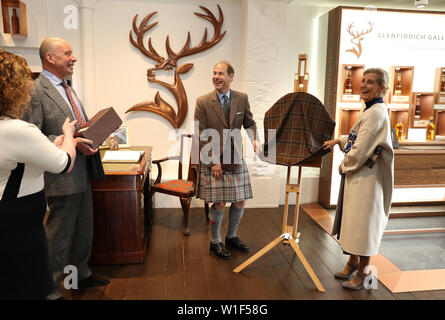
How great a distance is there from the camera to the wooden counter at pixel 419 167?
4043 millimetres

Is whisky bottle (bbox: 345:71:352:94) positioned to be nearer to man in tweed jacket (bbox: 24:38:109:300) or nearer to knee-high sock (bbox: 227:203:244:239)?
knee-high sock (bbox: 227:203:244:239)

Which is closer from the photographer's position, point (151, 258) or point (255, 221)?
point (151, 258)

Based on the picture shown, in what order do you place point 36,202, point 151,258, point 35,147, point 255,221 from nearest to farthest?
point 35,147 < point 36,202 < point 151,258 < point 255,221

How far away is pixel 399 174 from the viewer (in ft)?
13.3

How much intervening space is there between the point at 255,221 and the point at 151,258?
4.49 ft

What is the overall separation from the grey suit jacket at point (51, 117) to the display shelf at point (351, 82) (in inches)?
123

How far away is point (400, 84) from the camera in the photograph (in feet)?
14.2

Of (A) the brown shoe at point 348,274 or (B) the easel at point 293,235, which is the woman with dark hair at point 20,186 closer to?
(B) the easel at point 293,235

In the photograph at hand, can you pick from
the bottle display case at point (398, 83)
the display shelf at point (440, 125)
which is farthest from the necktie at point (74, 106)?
the display shelf at point (440, 125)

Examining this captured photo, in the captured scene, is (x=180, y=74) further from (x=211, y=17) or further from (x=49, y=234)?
(x=49, y=234)

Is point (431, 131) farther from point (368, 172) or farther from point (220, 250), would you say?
point (220, 250)

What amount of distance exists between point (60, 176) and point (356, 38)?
3.56 meters

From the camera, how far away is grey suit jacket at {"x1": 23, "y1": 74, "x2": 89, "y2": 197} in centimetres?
216
